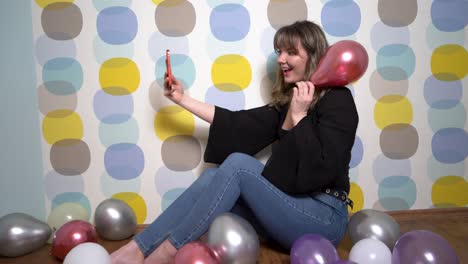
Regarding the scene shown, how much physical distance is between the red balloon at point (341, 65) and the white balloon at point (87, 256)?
99 centimetres

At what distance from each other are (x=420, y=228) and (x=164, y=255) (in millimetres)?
1258

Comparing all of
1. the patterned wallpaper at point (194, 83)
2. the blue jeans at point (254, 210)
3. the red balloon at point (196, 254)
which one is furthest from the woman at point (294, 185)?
the patterned wallpaper at point (194, 83)

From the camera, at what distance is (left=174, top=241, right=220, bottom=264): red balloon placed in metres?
1.18

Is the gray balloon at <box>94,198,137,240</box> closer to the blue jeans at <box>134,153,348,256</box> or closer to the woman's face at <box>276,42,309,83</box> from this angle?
the blue jeans at <box>134,153,348,256</box>

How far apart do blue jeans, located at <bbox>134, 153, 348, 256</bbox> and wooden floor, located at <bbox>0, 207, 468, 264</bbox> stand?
159 mm

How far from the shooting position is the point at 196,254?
1.19m

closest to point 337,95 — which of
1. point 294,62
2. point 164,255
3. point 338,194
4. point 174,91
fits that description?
point 294,62

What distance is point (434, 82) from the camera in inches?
75.9

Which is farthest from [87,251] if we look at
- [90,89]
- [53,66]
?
[53,66]

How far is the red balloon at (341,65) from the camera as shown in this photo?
56.5 inches

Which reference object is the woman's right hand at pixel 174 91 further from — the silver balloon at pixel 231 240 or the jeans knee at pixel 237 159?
the silver balloon at pixel 231 240

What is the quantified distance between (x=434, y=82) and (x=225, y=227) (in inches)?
53.4

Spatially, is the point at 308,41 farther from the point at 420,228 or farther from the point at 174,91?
the point at 420,228

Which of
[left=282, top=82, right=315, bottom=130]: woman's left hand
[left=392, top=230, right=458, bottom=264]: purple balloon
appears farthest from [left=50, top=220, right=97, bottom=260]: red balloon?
[left=392, top=230, right=458, bottom=264]: purple balloon
